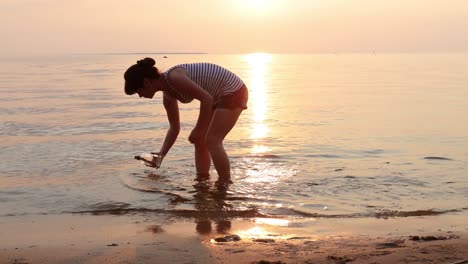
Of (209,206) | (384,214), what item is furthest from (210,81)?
(384,214)

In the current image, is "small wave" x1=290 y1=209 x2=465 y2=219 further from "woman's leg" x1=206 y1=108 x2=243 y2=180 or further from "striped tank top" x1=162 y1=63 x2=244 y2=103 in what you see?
"striped tank top" x1=162 y1=63 x2=244 y2=103

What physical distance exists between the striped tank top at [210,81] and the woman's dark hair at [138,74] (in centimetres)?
33

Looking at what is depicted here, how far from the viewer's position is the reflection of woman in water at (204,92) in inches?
244

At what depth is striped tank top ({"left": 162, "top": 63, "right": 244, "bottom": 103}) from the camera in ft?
21.2

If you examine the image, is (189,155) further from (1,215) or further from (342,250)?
(342,250)

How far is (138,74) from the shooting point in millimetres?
6129

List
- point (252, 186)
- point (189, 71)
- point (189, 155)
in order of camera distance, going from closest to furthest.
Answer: point (189, 71), point (252, 186), point (189, 155)

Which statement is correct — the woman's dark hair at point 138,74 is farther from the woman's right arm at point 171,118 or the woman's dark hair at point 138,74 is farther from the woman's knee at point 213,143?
the woman's knee at point 213,143

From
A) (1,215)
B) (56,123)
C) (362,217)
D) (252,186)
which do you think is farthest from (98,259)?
(56,123)

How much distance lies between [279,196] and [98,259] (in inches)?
109

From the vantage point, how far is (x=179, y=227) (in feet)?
17.2

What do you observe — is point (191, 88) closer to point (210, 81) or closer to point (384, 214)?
point (210, 81)

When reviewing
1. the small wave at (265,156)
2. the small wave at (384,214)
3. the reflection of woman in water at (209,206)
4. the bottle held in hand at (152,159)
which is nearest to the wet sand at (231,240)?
the reflection of woman in water at (209,206)

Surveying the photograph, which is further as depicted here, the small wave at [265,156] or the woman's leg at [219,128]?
the small wave at [265,156]
